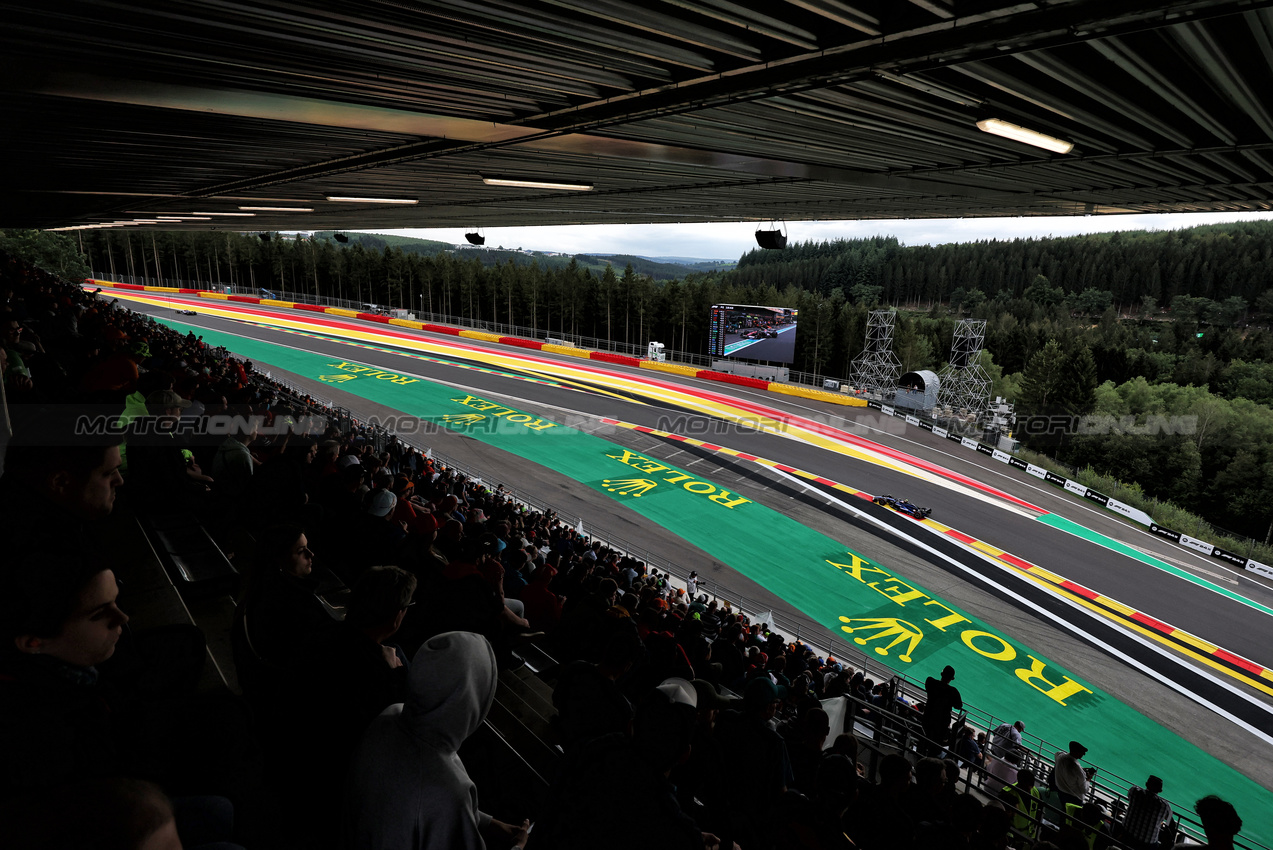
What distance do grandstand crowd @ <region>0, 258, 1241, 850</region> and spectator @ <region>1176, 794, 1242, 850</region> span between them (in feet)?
0.04

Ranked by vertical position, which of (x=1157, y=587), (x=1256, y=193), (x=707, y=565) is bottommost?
(x=1157, y=587)

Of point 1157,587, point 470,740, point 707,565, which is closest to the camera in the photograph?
point 470,740

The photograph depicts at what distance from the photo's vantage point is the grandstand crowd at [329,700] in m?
1.76

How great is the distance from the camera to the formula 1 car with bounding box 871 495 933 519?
21891 millimetres

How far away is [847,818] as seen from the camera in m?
3.55

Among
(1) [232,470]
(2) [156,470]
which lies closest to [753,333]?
(1) [232,470]

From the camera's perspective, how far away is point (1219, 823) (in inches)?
159

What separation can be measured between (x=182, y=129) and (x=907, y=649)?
51.8ft

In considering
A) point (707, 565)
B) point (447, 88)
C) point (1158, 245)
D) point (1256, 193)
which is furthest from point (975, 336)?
point (1158, 245)

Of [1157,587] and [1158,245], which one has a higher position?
[1158,245]

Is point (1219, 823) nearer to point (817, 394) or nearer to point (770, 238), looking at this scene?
point (770, 238)

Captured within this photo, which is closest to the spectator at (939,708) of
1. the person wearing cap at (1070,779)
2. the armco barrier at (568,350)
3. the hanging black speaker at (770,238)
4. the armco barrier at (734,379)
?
the person wearing cap at (1070,779)

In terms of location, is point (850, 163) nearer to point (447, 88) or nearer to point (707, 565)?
point (447, 88)

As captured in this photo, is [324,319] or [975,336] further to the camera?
[324,319]
